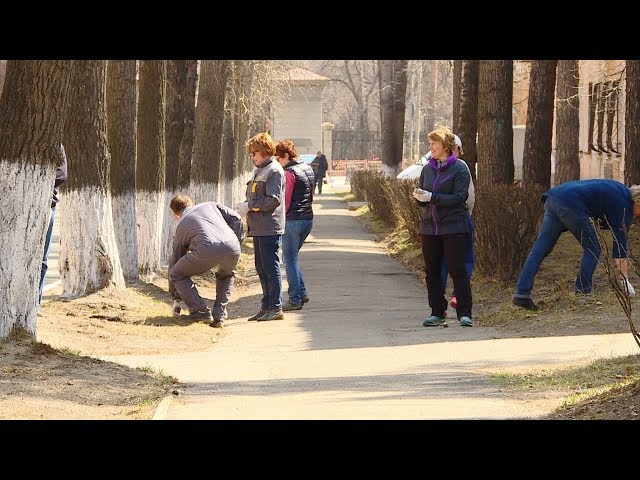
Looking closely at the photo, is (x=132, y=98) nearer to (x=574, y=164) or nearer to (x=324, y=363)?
(x=324, y=363)

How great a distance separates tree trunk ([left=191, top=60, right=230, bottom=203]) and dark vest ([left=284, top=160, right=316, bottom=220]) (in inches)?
359

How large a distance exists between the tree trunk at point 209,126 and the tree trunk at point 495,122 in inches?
260

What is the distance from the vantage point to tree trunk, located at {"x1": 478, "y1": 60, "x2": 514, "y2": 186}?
17.7m

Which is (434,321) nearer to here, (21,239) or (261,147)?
(261,147)

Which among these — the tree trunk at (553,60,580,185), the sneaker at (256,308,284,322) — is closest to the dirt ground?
the sneaker at (256,308,284,322)

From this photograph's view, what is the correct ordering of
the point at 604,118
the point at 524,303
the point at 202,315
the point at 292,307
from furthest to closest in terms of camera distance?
1. the point at 604,118
2. the point at 292,307
3. the point at 202,315
4. the point at 524,303


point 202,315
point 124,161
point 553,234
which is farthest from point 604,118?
point 202,315

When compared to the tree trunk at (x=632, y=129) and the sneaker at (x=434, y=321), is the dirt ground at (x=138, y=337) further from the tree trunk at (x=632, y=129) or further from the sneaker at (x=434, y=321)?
the tree trunk at (x=632, y=129)

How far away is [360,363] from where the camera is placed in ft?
32.1

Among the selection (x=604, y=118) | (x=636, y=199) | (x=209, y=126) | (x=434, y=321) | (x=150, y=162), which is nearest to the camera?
(x=636, y=199)

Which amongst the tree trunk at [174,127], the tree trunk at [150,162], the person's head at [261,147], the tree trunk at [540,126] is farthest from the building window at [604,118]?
the person's head at [261,147]

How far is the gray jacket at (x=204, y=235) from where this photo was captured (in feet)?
41.8

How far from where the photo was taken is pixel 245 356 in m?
10.6

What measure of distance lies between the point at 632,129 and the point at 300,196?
299 inches
